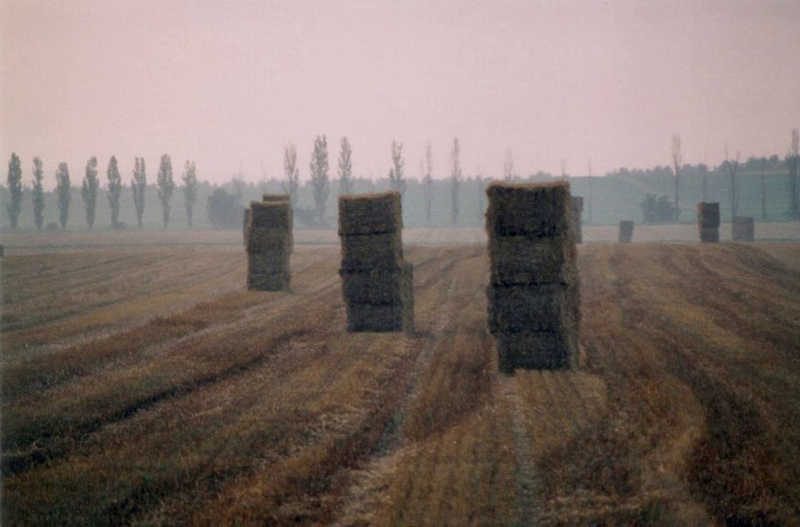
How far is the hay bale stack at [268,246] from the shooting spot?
31.3 metres

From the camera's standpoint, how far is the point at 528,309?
690 inches

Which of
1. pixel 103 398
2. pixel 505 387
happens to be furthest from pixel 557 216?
pixel 103 398

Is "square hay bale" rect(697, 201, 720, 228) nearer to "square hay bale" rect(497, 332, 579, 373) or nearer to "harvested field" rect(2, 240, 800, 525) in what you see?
"harvested field" rect(2, 240, 800, 525)

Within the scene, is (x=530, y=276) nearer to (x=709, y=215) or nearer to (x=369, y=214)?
(x=369, y=214)

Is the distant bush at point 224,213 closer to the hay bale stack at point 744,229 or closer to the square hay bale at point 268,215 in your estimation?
the hay bale stack at point 744,229

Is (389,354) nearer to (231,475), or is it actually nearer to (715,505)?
(231,475)

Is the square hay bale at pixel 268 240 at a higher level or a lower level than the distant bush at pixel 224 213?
lower

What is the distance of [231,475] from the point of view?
33.7 ft

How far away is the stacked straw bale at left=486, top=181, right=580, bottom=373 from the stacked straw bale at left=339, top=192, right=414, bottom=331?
5035mm

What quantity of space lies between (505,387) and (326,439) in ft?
15.8

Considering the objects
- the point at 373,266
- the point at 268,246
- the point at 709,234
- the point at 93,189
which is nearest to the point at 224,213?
the point at 93,189

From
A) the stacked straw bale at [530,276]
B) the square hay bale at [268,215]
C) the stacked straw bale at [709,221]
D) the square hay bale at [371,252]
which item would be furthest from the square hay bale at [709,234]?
the stacked straw bale at [530,276]

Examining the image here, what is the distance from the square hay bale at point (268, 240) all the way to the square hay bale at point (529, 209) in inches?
607

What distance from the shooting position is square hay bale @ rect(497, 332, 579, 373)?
17.2 m
